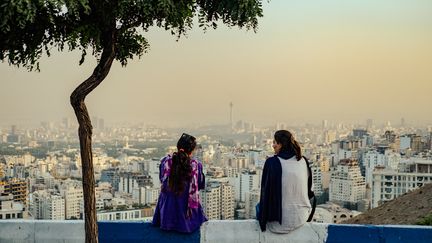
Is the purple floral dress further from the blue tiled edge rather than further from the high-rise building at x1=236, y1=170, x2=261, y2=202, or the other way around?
the high-rise building at x1=236, y1=170, x2=261, y2=202

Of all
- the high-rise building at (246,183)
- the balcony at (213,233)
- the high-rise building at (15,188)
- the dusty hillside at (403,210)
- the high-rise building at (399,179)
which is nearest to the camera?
the balcony at (213,233)

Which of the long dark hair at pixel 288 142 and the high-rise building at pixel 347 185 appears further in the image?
the high-rise building at pixel 347 185

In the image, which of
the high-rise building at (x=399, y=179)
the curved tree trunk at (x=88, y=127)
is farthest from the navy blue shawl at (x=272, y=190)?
the high-rise building at (x=399, y=179)

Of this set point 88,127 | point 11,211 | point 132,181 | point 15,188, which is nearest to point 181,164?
point 88,127

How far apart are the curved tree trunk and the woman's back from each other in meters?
1.40

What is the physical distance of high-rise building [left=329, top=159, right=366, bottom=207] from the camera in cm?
2736

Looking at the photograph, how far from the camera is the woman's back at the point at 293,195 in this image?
4.90 metres

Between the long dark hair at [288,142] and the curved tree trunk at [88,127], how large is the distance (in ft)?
Answer: 4.58

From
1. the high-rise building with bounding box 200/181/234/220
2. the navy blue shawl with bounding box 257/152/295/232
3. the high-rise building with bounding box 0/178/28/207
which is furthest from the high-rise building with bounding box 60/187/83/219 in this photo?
the navy blue shawl with bounding box 257/152/295/232

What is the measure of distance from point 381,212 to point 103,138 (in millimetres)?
16621

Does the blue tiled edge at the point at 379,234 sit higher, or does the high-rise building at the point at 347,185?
the blue tiled edge at the point at 379,234

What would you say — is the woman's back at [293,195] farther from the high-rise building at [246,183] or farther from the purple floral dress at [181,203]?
the high-rise building at [246,183]

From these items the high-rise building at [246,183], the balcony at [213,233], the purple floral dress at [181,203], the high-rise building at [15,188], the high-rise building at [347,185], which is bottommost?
the high-rise building at [347,185]

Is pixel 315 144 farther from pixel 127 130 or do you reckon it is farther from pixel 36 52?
pixel 36 52
